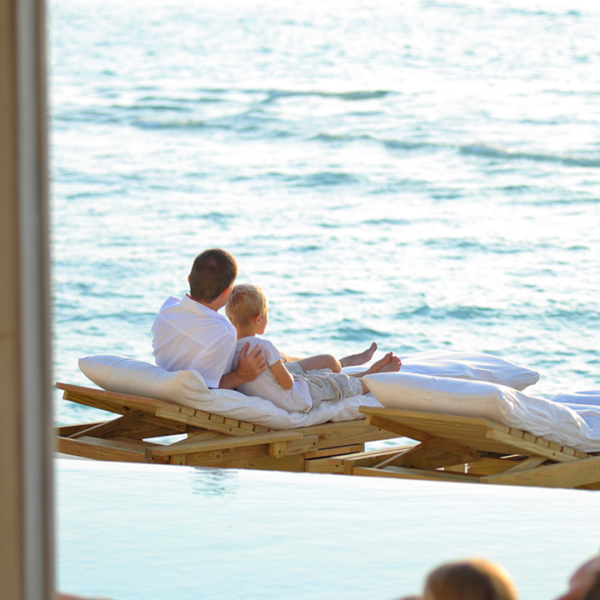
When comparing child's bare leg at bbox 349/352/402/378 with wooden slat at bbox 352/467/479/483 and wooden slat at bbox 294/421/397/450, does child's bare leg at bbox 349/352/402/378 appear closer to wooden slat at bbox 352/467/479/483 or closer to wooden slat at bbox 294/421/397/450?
wooden slat at bbox 294/421/397/450

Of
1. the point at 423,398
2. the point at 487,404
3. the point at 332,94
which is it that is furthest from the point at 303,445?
the point at 332,94

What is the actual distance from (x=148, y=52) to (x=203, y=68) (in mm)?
3337

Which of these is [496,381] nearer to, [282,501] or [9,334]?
[282,501]

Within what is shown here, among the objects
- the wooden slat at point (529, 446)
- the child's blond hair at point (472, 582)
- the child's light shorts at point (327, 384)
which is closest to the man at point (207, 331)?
the child's light shorts at point (327, 384)

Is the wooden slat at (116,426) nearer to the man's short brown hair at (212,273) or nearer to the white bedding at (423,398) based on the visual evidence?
the white bedding at (423,398)

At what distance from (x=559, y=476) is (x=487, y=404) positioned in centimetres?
47

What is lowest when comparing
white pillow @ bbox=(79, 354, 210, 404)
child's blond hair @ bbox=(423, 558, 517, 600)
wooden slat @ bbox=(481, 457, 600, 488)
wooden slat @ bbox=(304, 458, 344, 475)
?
wooden slat @ bbox=(304, 458, 344, 475)

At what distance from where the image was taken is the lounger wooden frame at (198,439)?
4.14 m

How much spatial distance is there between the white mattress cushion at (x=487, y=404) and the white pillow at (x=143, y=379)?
791 millimetres

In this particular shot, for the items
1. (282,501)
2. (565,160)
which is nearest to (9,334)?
(282,501)

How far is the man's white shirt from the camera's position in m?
4.23

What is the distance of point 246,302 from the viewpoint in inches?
173

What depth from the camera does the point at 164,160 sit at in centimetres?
1927

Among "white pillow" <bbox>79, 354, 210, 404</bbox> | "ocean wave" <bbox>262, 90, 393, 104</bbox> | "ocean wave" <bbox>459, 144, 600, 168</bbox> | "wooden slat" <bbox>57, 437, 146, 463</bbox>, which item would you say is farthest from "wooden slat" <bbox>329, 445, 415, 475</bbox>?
"ocean wave" <bbox>262, 90, 393, 104</bbox>
